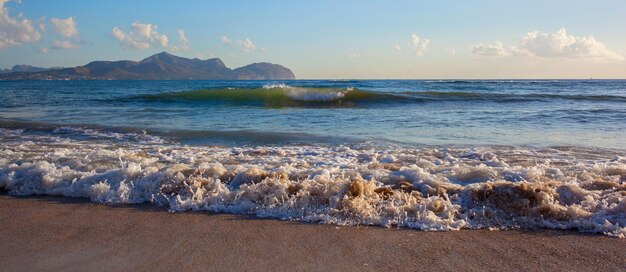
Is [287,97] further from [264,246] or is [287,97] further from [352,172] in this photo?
[264,246]

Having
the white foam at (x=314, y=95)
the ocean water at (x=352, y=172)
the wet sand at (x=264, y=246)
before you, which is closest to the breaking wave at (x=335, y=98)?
the white foam at (x=314, y=95)

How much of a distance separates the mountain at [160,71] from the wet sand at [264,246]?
117m

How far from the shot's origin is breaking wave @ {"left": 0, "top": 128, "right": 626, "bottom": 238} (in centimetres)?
391

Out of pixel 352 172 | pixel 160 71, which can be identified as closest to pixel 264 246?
pixel 352 172

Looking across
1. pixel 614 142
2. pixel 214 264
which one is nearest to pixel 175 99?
pixel 614 142

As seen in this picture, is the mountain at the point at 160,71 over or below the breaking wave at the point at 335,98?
over

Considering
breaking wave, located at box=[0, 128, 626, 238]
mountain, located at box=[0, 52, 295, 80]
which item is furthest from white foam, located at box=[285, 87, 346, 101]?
mountain, located at box=[0, 52, 295, 80]

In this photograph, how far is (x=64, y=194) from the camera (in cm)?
477

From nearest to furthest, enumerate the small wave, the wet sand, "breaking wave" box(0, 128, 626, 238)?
the wet sand → "breaking wave" box(0, 128, 626, 238) → the small wave

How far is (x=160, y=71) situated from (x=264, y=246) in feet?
493

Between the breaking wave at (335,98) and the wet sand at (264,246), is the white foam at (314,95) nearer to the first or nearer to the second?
the breaking wave at (335,98)

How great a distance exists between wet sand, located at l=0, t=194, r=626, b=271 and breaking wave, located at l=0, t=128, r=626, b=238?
0.21m

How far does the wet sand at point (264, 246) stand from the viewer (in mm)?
3035

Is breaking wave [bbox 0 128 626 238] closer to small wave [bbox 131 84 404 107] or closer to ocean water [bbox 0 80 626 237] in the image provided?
ocean water [bbox 0 80 626 237]
